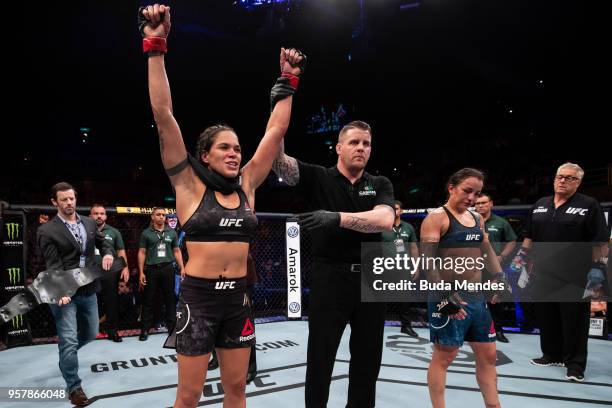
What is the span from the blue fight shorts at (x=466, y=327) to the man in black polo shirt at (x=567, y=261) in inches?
83.2

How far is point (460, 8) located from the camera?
9.01 m

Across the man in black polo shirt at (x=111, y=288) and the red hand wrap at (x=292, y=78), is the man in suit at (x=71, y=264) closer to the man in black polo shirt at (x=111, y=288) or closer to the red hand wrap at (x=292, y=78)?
the man in black polo shirt at (x=111, y=288)

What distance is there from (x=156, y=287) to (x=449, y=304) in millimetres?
4621

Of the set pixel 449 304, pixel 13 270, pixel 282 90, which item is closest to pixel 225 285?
pixel 282 90

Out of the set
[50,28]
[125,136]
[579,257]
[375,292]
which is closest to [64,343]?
[375,292]

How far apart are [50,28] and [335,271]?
33.5ft

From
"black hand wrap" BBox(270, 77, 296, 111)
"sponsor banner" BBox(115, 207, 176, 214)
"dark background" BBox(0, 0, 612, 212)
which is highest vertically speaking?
"dark background" BBox(0, 0, 612, 212)

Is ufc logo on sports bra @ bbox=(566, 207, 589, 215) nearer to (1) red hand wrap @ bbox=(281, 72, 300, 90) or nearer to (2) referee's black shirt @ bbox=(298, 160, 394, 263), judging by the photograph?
(2) referee's black shirt @ bbox=(298, 160, 394, 263)

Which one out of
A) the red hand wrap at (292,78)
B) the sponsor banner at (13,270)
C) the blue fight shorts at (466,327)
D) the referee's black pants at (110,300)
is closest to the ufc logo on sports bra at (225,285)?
the red hand wrap at (292,78)

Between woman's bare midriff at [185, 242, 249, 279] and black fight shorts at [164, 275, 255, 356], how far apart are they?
1.2 inches

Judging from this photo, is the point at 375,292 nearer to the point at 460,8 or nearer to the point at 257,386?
the point at 257,386

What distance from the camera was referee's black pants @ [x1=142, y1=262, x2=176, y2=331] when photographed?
18.3 feet

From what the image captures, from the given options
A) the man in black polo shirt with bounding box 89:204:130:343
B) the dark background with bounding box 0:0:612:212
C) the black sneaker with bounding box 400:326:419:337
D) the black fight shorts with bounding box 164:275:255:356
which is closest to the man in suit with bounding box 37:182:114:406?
the man in black polo shirt with bounding box 89:204:130:343

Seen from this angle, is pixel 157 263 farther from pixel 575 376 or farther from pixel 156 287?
pixel 575 376
